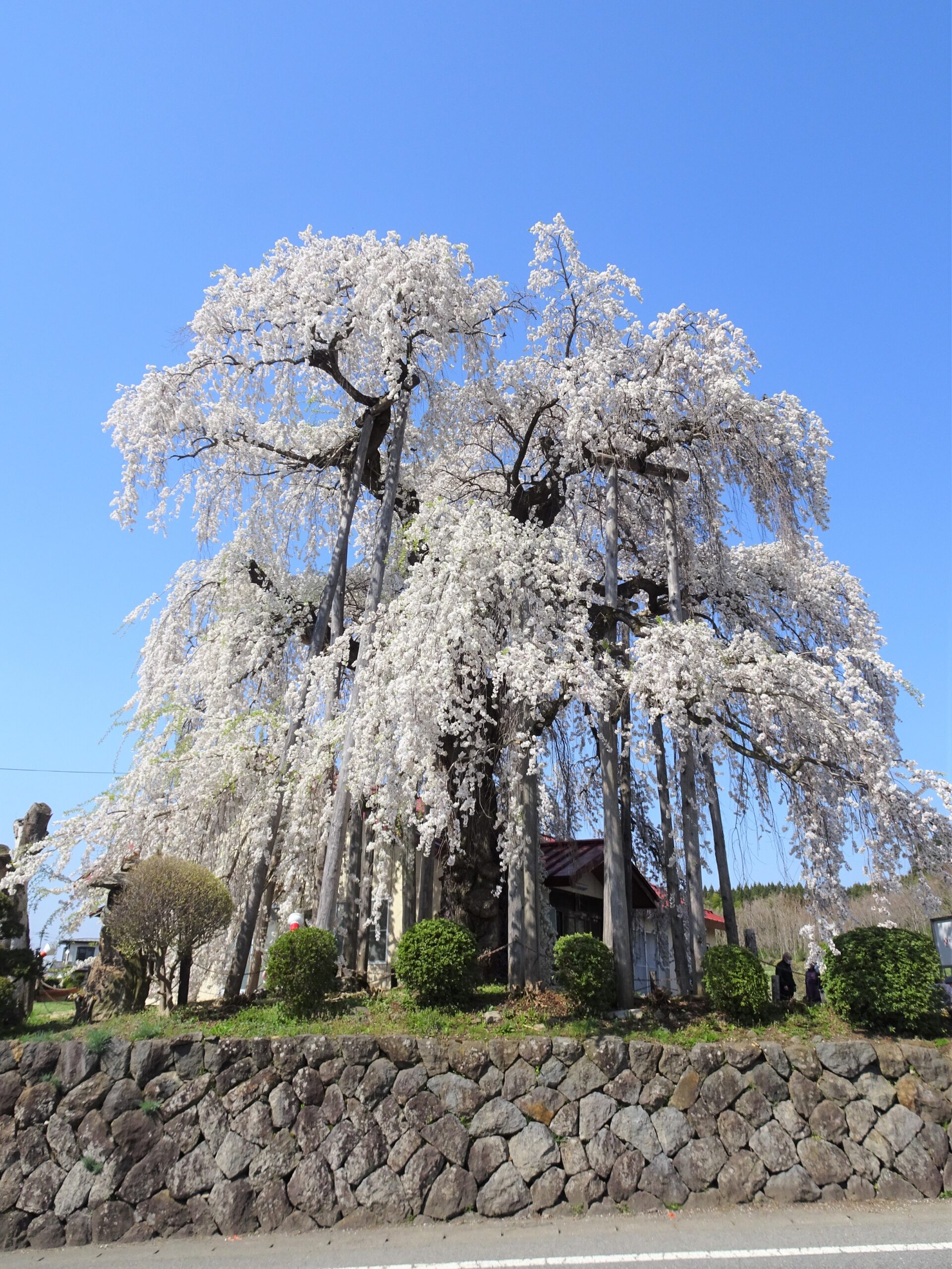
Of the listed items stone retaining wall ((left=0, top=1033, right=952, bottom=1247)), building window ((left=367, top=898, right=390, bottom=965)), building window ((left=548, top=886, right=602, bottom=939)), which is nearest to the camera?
stone retaining wall ((left=0, top=1033, right=952, bottom=1247))

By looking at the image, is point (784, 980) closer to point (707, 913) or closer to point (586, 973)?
point (586, 973)

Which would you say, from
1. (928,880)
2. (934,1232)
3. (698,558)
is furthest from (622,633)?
(934,1232)

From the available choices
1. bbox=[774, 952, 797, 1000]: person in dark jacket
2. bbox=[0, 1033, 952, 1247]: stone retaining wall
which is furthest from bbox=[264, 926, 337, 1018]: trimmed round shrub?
bbox=[774, 952, 797, 1000]: person in dark jacket

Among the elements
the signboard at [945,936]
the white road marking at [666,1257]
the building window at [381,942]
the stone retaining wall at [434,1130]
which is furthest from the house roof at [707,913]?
the building window at [381,942]

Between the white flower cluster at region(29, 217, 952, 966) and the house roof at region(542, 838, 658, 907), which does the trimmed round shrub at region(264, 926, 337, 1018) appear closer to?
the white flower cluster at region(29, 217, 952, 966)

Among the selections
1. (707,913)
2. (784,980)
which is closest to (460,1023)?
(784,980)

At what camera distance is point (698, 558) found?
14453mm

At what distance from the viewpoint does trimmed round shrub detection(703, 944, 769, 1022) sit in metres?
8.77

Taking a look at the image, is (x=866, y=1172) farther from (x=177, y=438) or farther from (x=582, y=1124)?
(x=177, y=438)

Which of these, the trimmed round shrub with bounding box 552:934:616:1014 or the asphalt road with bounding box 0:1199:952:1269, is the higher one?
the trimmed round shrub with bounding box 552:934:616:1014

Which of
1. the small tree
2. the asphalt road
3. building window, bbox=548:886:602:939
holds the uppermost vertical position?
building window, bbox=548:886:602:939

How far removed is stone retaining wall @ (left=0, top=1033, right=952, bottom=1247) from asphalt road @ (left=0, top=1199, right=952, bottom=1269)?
0.69 ft

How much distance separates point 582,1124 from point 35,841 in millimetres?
9077

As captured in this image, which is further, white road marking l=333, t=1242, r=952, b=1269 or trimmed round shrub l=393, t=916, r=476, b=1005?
trimmed round shrub l=393, t=916, r=476, b=1005
